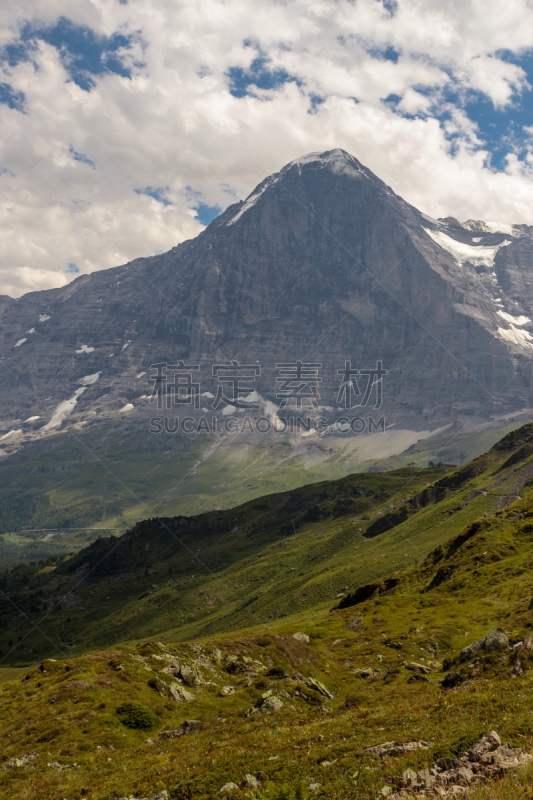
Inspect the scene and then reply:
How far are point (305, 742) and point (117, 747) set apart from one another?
22826 mm

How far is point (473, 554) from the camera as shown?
111812mm

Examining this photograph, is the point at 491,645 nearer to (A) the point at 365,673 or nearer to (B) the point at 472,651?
(B) the point at 472,651

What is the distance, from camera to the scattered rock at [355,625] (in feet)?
300

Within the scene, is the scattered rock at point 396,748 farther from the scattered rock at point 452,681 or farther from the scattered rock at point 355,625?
the scattered rock at point 355,625

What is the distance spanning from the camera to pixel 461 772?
19.1 m

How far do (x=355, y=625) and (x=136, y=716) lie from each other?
188 ft

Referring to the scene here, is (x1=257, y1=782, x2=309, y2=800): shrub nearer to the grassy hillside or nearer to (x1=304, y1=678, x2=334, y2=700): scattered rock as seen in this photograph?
the grassy hillside

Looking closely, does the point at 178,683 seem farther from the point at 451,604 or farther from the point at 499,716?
the point at 451,604

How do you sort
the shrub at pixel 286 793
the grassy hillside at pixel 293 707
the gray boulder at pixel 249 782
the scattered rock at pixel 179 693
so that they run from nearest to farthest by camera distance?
1. the shrub at pixel 286 793
2. the gray boulder at pixel 249 782
3. the grassy hillside at pixel 293 707
4. the scattered rock at pixel 179 693

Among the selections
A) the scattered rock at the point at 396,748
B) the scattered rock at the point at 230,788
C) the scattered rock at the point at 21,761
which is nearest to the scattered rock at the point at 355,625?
the scattered rock at the point at 21,761

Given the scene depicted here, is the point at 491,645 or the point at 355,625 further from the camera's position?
the point at 355,625

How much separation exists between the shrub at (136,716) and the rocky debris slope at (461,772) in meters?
34.7

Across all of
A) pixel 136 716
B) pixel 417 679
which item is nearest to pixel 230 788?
pixel 136 716

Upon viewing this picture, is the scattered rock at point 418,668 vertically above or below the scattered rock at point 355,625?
above
